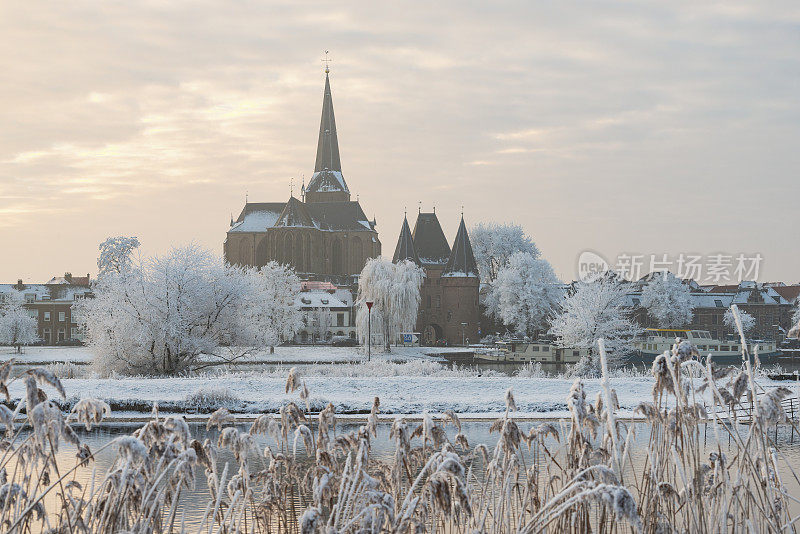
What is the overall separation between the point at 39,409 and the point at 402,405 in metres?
21.1

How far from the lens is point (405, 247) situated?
246ft

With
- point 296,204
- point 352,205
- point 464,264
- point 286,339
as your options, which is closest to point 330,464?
point 286,339

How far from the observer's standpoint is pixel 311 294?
79.8 metres

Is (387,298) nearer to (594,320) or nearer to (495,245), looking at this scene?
(594,320)

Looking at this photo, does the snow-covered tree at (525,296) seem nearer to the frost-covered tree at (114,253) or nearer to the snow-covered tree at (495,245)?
the snow-covered tree at (495,245)

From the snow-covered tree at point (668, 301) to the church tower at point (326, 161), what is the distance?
41.7 m

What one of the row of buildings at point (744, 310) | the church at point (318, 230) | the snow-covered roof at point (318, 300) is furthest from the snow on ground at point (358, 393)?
the church at point (318, 230)

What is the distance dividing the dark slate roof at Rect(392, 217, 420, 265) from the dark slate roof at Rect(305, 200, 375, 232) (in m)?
25.1

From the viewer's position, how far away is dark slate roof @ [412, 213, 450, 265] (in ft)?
262

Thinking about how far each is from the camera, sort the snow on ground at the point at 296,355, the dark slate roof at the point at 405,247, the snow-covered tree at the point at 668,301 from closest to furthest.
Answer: the snow on ground at the point at 296,355 → the dark slate roof at the point at 405,247 → the snow-covered tree at the point at 668,301

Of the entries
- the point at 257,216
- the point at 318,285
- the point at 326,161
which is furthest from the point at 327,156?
the point at 318,285

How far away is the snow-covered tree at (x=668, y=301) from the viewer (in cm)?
7519

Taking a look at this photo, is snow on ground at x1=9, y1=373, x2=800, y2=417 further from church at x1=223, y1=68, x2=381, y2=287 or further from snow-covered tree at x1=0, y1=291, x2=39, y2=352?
church at x1=223, y1=68, x2=381, y2=287

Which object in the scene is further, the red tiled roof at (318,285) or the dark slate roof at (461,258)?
the red tiled roof at (318,285)
